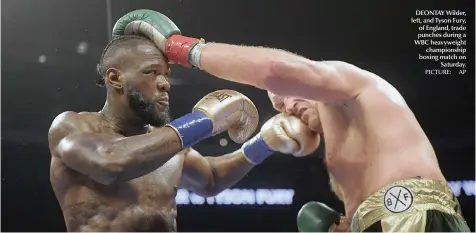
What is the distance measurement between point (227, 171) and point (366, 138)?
736 millimetres

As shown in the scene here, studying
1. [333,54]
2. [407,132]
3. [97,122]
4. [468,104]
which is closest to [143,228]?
[97,122]

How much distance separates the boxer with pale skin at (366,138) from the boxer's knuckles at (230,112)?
14 cm

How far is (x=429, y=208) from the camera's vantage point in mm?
1587

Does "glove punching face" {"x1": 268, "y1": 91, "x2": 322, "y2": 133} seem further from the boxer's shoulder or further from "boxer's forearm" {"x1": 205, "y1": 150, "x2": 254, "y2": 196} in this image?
the boxer's shoulder

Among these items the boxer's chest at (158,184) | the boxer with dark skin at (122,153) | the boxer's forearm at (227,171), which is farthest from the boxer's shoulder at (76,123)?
the boxer's forearm at (227,171)

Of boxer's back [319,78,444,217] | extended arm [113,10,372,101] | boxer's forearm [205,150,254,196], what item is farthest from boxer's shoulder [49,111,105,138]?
boxer's back [319,78,444,217]

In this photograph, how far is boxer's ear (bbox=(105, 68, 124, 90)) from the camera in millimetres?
1962

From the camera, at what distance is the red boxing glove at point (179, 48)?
6.11 ft

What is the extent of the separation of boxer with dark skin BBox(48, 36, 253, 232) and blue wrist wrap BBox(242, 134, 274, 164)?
0.93 ft

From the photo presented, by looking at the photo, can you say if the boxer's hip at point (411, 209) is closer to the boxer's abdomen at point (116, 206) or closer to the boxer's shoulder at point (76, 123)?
the boxer's abdomen at point (116, 206)

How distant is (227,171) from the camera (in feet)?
7.56

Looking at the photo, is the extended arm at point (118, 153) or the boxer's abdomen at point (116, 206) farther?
the boxer's abdomen at point (116, 206)

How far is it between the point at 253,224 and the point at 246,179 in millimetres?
255

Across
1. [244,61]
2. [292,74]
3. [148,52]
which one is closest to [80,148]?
[148,52]
